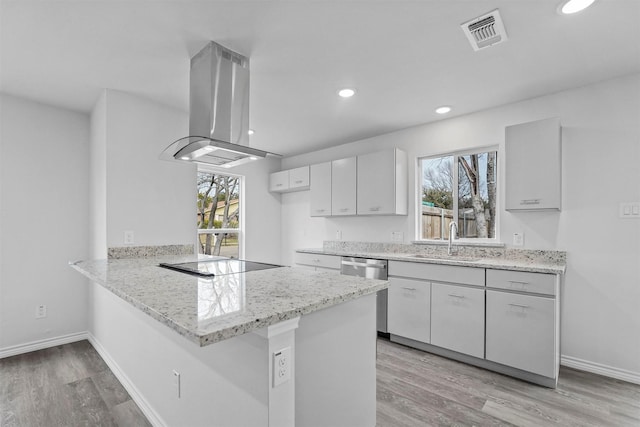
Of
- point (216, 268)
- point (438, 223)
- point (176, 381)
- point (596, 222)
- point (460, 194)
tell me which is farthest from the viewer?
point (438, 223)

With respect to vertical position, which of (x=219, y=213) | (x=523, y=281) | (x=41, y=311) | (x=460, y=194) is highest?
(x=460, y=194)

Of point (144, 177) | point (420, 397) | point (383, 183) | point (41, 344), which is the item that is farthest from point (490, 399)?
point (41, 344)

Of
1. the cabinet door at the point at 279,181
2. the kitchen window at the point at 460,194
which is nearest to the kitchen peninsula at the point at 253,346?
the kitchen window at the point at 460,194

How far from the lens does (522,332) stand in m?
2.42

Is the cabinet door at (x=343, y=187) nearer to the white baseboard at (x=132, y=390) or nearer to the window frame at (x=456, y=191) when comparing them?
the window frame at (x=456, y=191)

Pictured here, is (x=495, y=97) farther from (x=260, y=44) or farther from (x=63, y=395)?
(x=63, y=395)

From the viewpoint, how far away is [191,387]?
1498mm

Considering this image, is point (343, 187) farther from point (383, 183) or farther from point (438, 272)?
point (438, 272)

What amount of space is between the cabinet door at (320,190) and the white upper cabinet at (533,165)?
83.9 inches

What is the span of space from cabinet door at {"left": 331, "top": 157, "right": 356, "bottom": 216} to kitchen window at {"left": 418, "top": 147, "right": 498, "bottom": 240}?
0.82 meters

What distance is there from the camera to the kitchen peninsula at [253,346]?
3.53 ft

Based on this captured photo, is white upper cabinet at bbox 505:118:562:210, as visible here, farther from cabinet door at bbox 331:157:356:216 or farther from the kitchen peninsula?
the kitchen peninsula

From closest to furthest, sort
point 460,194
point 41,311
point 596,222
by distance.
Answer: point 596,222 → point 41,311 → point 460,194

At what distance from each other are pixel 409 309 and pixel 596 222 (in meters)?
1.72
